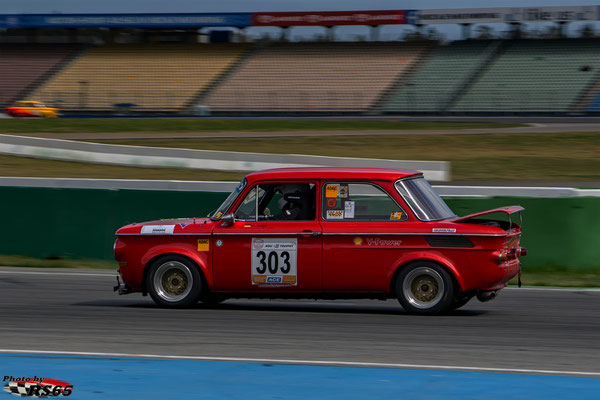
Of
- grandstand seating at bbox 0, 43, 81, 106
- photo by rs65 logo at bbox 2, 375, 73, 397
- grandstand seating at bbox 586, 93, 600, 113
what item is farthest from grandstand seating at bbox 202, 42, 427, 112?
photo by rs65 logo at bbox 2, 375, 73, 397

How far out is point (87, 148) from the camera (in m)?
26.4

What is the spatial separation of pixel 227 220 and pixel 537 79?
42604 mm

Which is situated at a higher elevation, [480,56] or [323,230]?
[480,56]

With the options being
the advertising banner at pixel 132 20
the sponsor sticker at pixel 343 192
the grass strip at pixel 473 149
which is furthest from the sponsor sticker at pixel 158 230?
the advertising banner at pixel 132 20

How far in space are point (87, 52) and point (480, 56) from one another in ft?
85.7

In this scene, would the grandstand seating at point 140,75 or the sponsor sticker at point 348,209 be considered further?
the grandstand seating at point 140,75

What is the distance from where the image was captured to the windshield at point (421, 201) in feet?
28.8

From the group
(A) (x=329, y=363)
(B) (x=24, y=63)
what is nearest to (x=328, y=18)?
(B) (x=24, y=63)

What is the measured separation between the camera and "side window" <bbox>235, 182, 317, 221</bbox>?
8.95 meters

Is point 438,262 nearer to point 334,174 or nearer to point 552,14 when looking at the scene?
point 334,174

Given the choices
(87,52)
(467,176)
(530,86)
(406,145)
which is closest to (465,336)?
(467,176)

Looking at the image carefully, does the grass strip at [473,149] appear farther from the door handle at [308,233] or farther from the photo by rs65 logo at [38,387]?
the photo by rs65 logo at [38,387]

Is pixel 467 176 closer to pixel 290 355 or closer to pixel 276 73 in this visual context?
pixel 290 355

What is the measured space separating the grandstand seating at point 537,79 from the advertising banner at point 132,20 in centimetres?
1975
